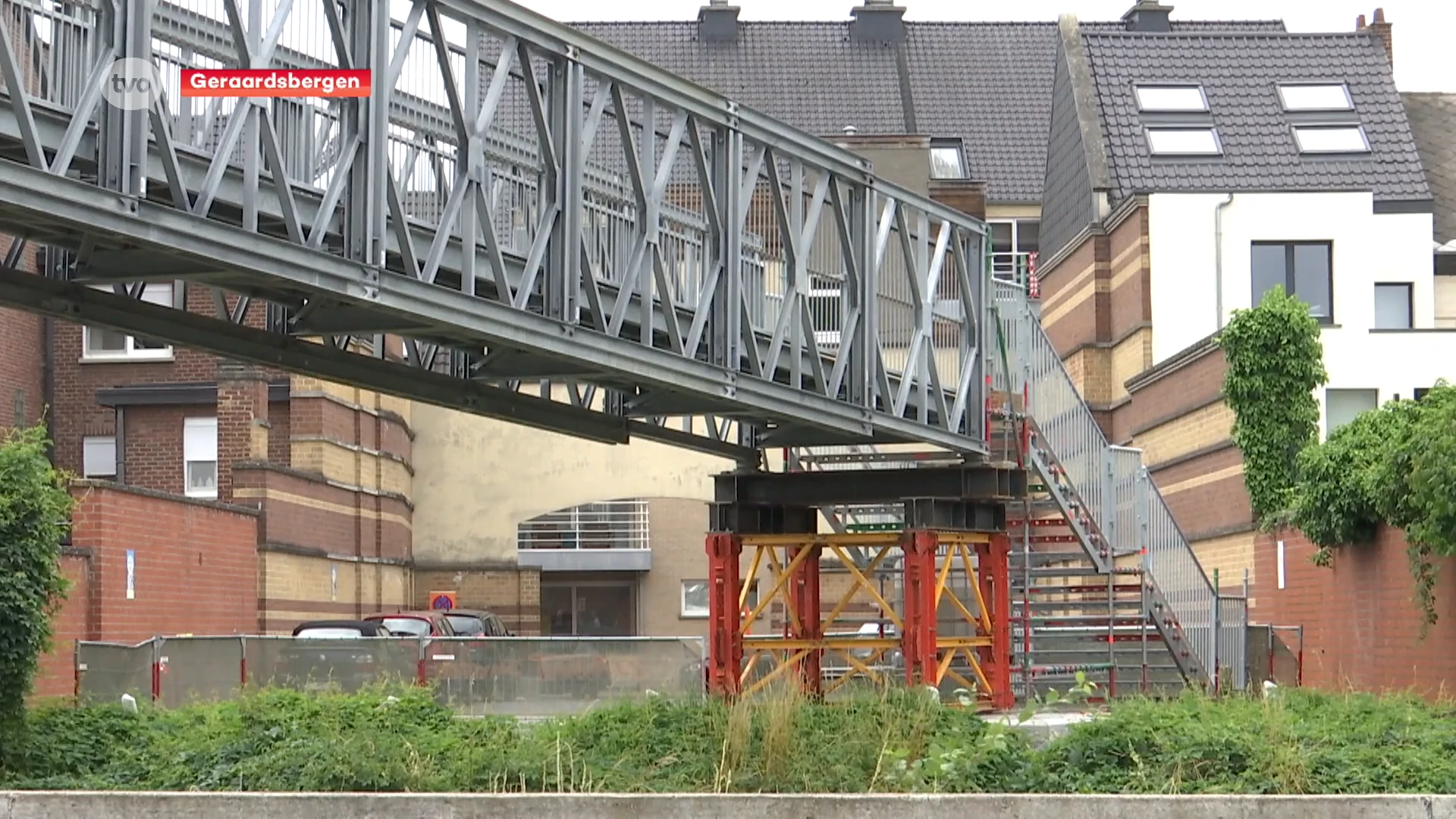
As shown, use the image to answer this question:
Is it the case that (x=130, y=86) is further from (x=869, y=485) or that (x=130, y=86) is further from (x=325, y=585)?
(x=325, y=585)

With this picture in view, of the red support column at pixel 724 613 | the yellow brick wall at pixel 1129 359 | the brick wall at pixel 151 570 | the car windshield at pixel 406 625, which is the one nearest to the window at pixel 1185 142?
the yellow brick wall at pixel 1129 359

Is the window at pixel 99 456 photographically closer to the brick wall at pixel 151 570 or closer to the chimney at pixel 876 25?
the brick wall at pixel 151 570

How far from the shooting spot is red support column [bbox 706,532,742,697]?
973 inches

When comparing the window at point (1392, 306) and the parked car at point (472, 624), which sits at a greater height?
the window at point (1392, 306)

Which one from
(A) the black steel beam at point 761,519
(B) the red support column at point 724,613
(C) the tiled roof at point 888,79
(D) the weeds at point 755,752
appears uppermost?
(C) the tiled roof at point 888,79

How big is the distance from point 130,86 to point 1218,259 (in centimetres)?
3487

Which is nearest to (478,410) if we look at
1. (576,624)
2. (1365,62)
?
(1365,62)

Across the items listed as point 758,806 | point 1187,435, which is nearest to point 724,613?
point 758,806

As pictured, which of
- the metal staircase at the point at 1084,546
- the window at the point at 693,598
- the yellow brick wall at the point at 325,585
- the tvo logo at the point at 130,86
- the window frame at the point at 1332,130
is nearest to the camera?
the tvo logo at the point at 130,86

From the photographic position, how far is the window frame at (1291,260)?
43.6 metres

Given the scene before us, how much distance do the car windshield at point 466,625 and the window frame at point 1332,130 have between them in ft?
69.5

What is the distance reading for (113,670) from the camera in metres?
24.5

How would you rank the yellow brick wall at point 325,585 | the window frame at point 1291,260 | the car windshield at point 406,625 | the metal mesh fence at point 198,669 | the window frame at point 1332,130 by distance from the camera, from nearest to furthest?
the metal mesh fence at point 198,669, the car windshield at point 406,625, the yellow brick wall at point 325,585, the window frame at point 1291,260, the window frame at point 1332,130

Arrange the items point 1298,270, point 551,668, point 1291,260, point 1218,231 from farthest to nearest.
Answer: point 1218,231
point 1291,260
point 1298,270
point 551,668
